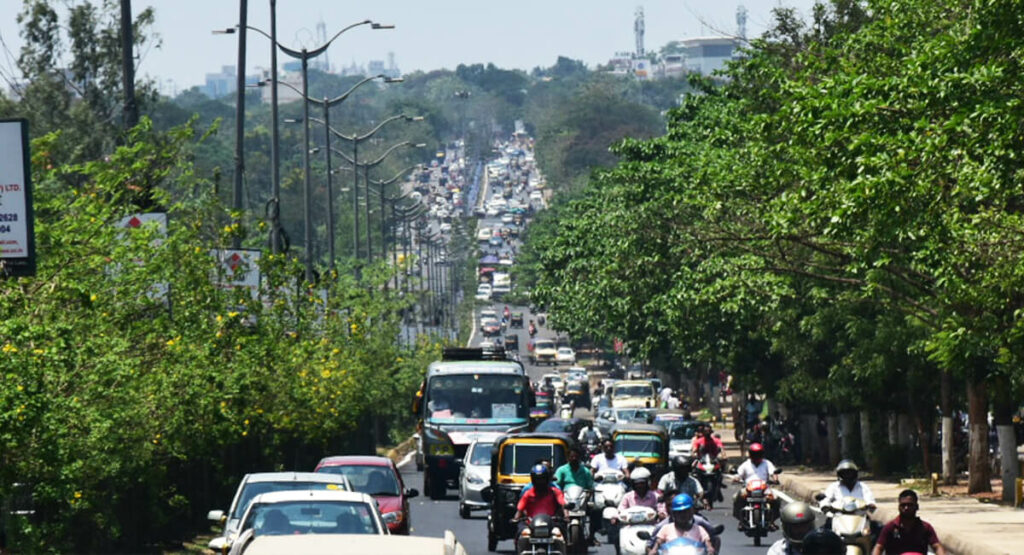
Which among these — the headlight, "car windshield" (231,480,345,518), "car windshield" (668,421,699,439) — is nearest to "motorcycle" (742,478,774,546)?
"car windshield" (231,480,345,518)

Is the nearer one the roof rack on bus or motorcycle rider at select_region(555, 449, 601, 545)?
motorcycle rider at select_region(555, 449, 601, 545)

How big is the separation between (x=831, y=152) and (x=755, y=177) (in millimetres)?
8610

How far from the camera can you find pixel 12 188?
19828mm

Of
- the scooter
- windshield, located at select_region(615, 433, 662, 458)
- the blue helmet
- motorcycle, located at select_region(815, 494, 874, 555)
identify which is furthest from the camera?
windshield, located at select_region(615, 433, 662, 458)

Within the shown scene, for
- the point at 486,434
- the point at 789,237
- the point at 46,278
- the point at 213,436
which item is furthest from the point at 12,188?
the point at 486,434

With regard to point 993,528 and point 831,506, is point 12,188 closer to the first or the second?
point 831,506

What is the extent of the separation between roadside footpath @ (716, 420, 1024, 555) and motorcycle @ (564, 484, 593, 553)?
5.35 metres

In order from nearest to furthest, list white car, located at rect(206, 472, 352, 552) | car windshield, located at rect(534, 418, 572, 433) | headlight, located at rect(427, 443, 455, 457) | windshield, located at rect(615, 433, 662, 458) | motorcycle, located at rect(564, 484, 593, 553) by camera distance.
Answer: white car, located at rect(206, 472, 352, 552) < motorcycle, located at rect(564, 484, 593, 553) < windshield, located at rect(615, 433, 662, 458) < headlight, located at rect(427, 443, 455, 457) < car windshield, located at rect(534, 418, 572, 433)

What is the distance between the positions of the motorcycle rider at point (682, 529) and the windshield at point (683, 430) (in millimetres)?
34942

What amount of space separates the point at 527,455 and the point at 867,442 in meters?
18.7

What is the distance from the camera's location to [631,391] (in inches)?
3027

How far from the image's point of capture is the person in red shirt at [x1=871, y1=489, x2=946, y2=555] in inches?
640

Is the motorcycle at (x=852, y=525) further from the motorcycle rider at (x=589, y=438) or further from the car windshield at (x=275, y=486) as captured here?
the motorcycle rider at (x=589, y=438)

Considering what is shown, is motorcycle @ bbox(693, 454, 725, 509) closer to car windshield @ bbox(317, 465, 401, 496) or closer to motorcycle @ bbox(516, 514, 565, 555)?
car windshield @ bbox(317, 465, 401, 496)
